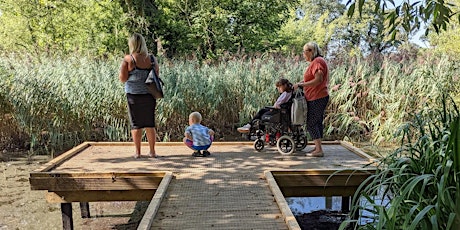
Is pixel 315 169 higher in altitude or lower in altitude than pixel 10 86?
lower

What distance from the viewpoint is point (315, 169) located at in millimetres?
4176

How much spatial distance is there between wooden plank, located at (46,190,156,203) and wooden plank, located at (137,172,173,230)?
38 cm

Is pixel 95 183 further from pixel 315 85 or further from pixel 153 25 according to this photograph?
pixel 153 25

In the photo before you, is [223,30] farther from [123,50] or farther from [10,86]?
[10,86]

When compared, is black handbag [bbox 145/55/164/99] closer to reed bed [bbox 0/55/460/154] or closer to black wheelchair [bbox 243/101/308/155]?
black wheelchair [bbox 243/101/308/155]

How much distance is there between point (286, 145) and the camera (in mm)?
5059

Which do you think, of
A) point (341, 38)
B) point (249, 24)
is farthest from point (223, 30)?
point (341, 38)

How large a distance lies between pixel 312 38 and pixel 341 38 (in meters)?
7.73

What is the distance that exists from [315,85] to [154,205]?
2369 millimetres

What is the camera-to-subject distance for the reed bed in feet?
23.7

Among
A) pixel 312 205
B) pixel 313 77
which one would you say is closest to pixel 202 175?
pixel 313 77

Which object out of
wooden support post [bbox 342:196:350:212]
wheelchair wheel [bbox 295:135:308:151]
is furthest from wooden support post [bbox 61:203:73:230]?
wooden support post [bbox 342:196:350:212]

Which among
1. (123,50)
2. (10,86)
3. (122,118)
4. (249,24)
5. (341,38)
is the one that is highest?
(341,38)

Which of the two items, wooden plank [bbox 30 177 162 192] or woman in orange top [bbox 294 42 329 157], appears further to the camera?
woman in orange top [bbox 294 42 329 157]
